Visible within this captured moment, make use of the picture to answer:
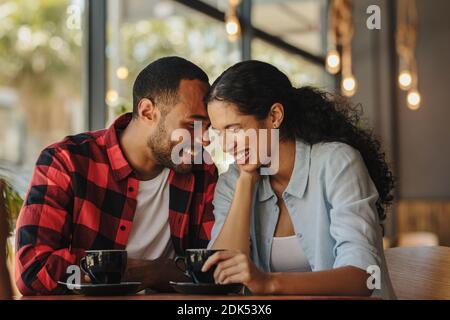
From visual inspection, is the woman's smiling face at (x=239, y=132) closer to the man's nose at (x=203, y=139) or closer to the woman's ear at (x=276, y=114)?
the woman's ear at (x=276, y=114)

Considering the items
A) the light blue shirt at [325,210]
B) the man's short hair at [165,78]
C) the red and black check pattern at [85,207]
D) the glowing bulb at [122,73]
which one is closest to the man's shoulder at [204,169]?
the red and black check pattern at [85,207]

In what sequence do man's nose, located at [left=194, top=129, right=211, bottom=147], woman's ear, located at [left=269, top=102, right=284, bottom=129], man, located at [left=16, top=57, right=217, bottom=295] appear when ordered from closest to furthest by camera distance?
1. man, located at [left=16, top=57, right=217, bottom=295]
2. woman's ear, located at [left=269, top=102, right=284, bottom=129]
3. man's nose, located at [left=194, top=129, right=211, bottom=147]

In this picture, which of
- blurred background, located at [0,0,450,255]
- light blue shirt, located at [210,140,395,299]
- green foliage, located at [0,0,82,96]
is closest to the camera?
light blue shirt, located at [210,140,395,299]

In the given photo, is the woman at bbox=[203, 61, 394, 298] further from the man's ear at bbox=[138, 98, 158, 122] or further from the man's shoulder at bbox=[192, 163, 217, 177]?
the man's ear at bbox=[138, 98, 158, 122]

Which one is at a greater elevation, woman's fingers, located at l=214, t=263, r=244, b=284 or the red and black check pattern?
the red and black check pattern

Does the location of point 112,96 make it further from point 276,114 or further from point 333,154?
Result: point 333,154

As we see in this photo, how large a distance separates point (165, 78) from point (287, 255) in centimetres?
64

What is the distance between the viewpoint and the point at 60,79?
436 centimetres

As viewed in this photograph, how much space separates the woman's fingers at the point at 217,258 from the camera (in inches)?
53.9

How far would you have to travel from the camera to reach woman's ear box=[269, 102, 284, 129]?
1.87m

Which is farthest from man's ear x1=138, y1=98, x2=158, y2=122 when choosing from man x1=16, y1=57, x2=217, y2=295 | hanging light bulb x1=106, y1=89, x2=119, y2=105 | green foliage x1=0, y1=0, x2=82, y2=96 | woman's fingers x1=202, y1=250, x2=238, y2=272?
green foliage x1=0, y1=0, x2=82, y2=96

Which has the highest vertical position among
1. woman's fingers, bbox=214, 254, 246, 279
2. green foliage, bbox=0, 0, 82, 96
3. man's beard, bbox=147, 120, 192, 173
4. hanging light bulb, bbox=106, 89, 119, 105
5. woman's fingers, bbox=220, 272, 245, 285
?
green foliage, bbox=0, 0, 82, 96

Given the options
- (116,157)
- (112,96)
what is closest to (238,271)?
(116,157)
